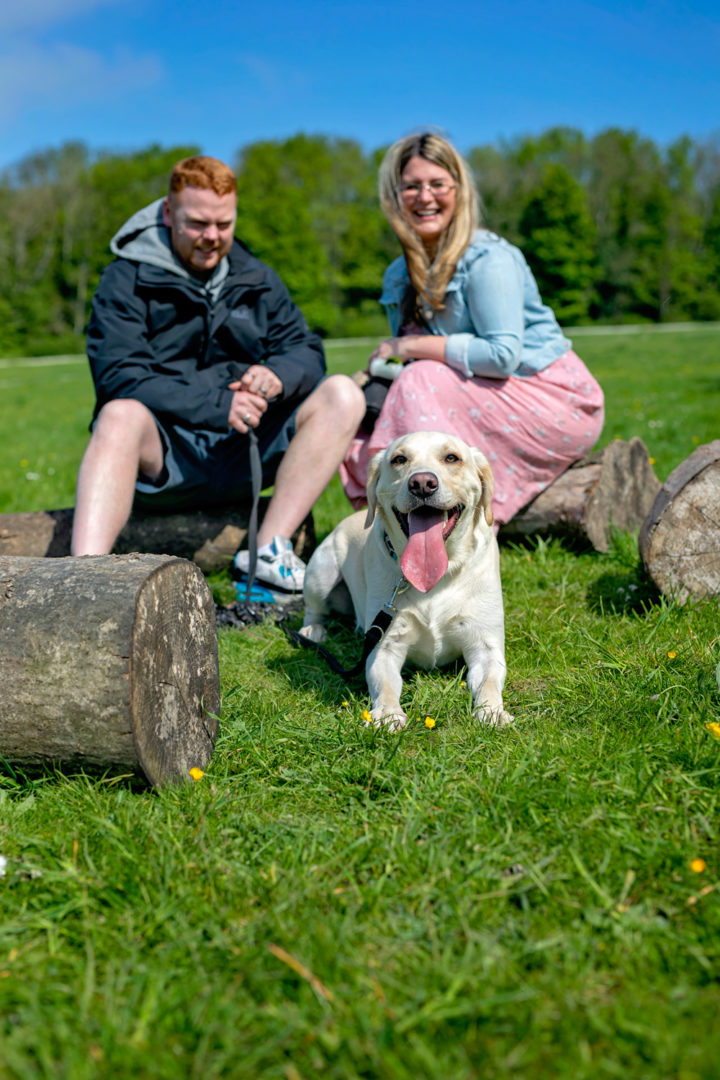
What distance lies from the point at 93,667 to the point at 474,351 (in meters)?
3.07

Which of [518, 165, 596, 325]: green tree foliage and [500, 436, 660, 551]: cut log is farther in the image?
[518, 165, 596, 325]: green tree foliage

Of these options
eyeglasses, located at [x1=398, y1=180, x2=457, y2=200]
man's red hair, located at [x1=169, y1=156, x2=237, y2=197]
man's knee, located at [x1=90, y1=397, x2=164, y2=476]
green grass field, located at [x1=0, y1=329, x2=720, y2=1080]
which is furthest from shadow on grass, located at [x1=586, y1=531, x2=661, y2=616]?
man's red hair, located at [x1=169, y1=156, x2=237, y2=197]

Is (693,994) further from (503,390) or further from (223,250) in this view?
(223,250)

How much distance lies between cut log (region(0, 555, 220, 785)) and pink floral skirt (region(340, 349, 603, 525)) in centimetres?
239

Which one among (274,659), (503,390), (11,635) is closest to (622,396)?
(503,390)

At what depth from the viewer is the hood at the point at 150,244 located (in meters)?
4.76

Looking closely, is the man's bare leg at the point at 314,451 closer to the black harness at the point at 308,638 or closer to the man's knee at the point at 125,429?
the black harness at the point at 308,638

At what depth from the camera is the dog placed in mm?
3379

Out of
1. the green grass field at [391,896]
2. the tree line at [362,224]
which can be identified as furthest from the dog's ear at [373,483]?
the tree line at [362,224]

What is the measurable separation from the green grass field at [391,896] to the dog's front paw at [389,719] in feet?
0.21

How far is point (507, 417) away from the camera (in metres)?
4.86

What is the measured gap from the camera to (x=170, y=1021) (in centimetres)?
173

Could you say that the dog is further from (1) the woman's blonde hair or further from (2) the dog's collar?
(1) the woman's blonde hair

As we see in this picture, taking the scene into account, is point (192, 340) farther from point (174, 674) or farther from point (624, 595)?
point (624, 595)
